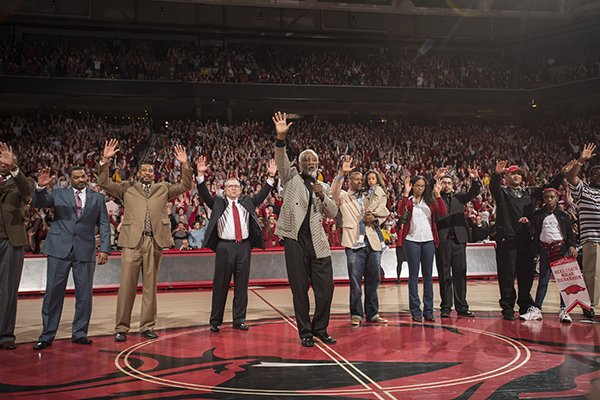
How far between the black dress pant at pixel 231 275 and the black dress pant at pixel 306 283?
1309 millimetres

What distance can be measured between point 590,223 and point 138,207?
6.08 metres

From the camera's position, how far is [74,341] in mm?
6973

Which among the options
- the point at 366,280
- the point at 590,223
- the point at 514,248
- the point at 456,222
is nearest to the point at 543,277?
the point at 514,248

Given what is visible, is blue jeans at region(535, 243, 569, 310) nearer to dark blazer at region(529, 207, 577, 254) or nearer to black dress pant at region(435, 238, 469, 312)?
dark blazer at region(529, 207, 577, 254)

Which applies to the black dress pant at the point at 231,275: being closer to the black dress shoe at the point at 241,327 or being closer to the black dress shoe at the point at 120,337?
the black dress shoe at the point at 241,327

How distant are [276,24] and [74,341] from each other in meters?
24.8

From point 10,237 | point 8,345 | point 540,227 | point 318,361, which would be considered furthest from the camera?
point 540,227

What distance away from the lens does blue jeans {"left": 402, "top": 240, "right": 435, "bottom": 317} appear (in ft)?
26.6

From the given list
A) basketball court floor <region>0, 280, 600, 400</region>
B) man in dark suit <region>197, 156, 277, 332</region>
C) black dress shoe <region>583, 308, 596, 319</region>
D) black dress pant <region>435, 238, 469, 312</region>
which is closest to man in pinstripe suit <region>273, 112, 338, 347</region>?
basketball court floor <region>0, 280, 600, 400</region>

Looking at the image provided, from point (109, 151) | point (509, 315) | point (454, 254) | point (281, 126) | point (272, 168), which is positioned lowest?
point (509, 315)

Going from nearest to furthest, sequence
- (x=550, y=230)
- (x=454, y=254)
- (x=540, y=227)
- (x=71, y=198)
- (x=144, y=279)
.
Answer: (x=71, y=198), (x=144, y=279), (x=550, y=230), (x=540, y=227), (x=454, y=254)

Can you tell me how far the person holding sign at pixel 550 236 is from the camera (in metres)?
8.05

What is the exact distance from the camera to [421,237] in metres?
8.22

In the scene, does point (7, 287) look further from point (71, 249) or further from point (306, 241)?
point (306, 241)
